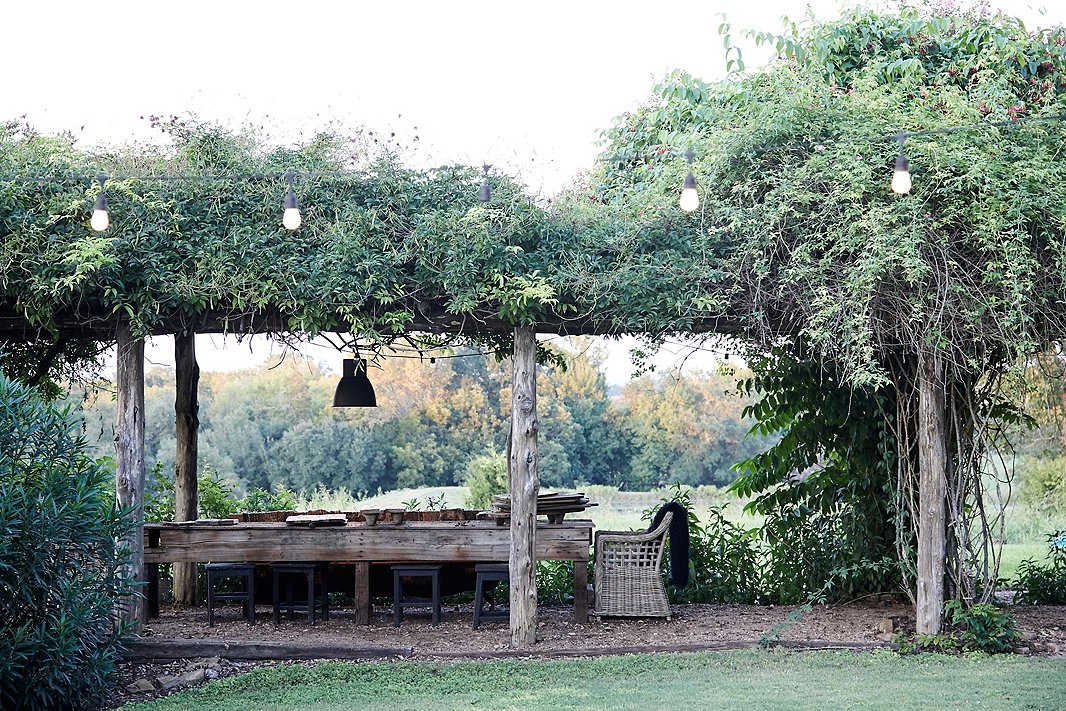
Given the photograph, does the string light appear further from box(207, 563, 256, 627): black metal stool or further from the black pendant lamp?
box(207, 563, 256, 627): black metal stool

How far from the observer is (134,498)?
7.71 metres

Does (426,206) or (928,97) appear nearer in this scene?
(426,206)

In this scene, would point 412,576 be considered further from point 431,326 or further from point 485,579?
point 431,326

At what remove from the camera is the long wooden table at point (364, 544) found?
8.71 meters

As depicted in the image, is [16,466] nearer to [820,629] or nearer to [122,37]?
[820,629]

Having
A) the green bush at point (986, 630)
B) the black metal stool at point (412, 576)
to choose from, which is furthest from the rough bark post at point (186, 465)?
the green bush at point (986, 630)

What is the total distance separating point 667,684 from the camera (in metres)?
6.84

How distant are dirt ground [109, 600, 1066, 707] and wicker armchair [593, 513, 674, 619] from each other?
0.53 feet

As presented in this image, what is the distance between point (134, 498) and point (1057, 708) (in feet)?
19.5

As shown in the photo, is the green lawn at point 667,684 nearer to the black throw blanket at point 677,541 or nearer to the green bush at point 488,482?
the black throw blanket at point 677,541

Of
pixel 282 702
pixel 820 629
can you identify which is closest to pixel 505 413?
pixel 820 629

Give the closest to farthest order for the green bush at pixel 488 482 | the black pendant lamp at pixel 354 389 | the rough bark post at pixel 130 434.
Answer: the rough bark post at pixel 130 434 < the black pendant lamp at pixel 354 389 < the green bush at pixel 488 482

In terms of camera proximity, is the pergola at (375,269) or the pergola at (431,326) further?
the pergola at (431,326)

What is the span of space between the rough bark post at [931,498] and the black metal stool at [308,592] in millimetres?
4669
